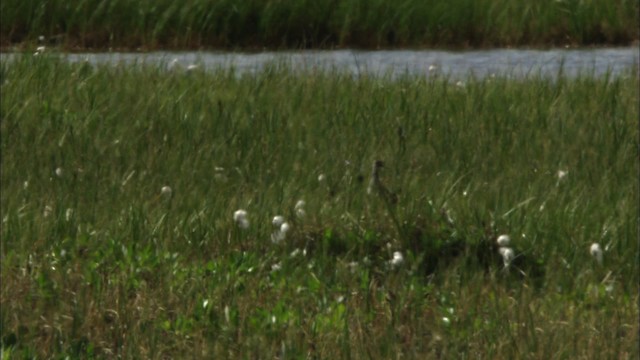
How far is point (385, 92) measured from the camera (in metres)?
6.98

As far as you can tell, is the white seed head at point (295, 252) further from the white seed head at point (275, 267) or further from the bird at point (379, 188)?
the bird at point (379, 188)

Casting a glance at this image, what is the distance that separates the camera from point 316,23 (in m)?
11.0

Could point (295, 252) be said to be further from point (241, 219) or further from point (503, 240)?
point (503, 240)

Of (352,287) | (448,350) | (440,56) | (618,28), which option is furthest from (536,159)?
(618,28)

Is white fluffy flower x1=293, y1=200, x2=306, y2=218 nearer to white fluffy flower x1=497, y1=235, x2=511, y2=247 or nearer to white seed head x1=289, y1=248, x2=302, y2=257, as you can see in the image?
Answer: white seed head x1=289, y1=248, x2=302, y2=257

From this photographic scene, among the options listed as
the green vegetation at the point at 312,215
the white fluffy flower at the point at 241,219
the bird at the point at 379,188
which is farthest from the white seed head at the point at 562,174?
the white fluffy flower at the point at 241,219

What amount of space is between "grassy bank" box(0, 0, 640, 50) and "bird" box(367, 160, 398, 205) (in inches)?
215

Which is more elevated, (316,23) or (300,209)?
(300,209)

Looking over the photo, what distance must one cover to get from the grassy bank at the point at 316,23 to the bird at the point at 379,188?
5472mm

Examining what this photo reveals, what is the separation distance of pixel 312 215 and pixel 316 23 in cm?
610

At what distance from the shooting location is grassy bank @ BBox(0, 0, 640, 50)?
35.0 ft

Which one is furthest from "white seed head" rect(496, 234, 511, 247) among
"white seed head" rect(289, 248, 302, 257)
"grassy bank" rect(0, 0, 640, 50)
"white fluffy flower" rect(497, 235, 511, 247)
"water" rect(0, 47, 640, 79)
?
"grassy bank" rect(0, 0, 640, 50)

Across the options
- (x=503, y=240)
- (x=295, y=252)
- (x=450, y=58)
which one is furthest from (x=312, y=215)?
(x=450, y=58)

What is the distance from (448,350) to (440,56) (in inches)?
255
